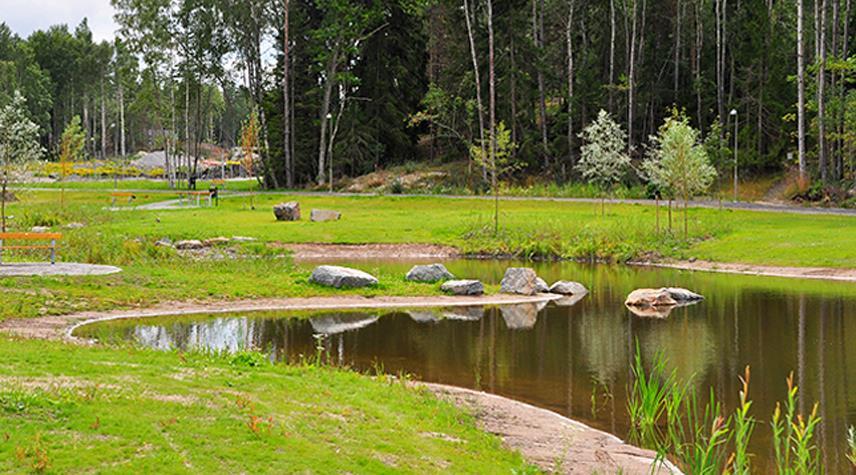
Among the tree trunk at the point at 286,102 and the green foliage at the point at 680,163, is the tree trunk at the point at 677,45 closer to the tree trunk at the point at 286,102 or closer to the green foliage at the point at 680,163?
the green foliage at the point at 680,163

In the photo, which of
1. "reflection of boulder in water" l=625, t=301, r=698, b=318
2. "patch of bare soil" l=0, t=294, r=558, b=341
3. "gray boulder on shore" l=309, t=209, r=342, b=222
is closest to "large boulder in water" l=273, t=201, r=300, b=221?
"gray boulder on shore" l=309, t=209, r=342, b=222

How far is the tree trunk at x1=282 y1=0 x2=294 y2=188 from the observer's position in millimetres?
72200

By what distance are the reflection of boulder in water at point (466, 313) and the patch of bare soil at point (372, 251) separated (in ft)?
53.1

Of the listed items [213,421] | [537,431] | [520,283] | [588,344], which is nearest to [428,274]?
[520,283]

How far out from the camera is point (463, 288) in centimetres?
2738

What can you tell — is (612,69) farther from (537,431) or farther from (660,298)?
(537,431)

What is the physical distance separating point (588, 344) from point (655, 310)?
6322 mm

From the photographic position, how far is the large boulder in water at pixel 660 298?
26.4m

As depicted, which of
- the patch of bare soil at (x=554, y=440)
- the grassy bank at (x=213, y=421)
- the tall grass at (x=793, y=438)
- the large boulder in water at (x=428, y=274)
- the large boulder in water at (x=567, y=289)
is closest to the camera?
the tall grass at (x=793, y=438)

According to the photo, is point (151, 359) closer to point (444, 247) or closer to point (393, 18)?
point (444, 247)

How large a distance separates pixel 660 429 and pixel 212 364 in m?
7.45

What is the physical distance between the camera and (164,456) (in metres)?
8.71

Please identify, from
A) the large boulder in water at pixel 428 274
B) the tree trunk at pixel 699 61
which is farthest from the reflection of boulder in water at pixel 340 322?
the tree trunk at pixel 699 61

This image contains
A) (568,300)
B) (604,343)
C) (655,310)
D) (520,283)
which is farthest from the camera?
(520,283)
